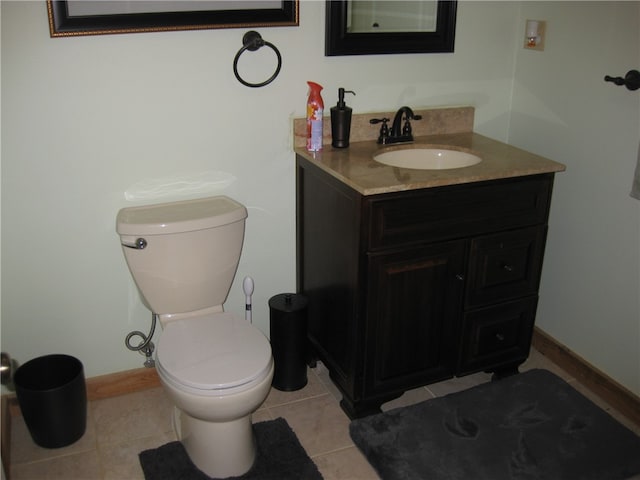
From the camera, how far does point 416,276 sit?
209 centimetres

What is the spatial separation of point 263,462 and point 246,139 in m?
1.11

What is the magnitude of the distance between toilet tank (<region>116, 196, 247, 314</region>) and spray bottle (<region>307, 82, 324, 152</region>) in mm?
350

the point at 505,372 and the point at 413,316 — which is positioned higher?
the point at 413,316

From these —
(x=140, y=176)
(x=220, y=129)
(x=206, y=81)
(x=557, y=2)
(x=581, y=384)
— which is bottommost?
(x=581, y=384)

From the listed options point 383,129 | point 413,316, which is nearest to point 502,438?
point 413,316

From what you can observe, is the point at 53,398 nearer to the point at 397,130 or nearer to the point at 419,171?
the point at 419,171

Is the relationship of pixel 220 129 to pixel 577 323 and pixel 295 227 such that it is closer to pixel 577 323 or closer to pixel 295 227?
pixel 295 227

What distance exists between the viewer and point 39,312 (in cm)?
222

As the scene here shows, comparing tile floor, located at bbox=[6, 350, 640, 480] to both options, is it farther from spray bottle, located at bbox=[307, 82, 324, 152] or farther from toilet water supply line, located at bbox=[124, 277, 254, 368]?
spray bottle, located at bbox=[307, 82, 324, 152]

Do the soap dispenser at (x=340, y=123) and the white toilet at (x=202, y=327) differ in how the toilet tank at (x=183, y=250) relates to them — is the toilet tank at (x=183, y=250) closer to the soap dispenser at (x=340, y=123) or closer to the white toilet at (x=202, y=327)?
the white toilet at (x=202, y=327)

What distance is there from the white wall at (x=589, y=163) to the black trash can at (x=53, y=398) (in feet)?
6.12

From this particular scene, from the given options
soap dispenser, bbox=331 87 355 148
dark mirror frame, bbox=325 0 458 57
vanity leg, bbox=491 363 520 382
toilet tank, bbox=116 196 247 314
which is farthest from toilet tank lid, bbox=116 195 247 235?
vanity leg, bbox=491 363 520 382

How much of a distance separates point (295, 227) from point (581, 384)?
1.28 meters

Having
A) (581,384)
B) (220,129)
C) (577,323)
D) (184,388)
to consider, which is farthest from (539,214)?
(184,388)
